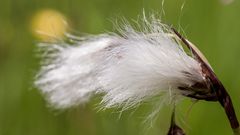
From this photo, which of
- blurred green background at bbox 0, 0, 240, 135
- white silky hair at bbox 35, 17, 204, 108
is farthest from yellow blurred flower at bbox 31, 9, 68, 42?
white silky hair at bbox 35, 17, 204, 108

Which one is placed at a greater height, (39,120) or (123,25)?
(39,120)

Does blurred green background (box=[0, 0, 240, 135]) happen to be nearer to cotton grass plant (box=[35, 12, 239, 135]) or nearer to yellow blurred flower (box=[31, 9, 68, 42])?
yellow blurred flower (box=[31, 9, 68, 42])

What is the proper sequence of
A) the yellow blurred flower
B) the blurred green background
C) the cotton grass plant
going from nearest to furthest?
the cotton grass plant, the blurred green background, the yellow blurred flower

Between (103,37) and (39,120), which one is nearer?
(103,37)

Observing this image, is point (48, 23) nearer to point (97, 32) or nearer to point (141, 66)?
point (97, 32)

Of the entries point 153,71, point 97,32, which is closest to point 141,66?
point 153,71

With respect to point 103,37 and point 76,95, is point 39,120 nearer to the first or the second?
point 76,95

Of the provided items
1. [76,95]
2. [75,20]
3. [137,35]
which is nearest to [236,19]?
[75,20]
